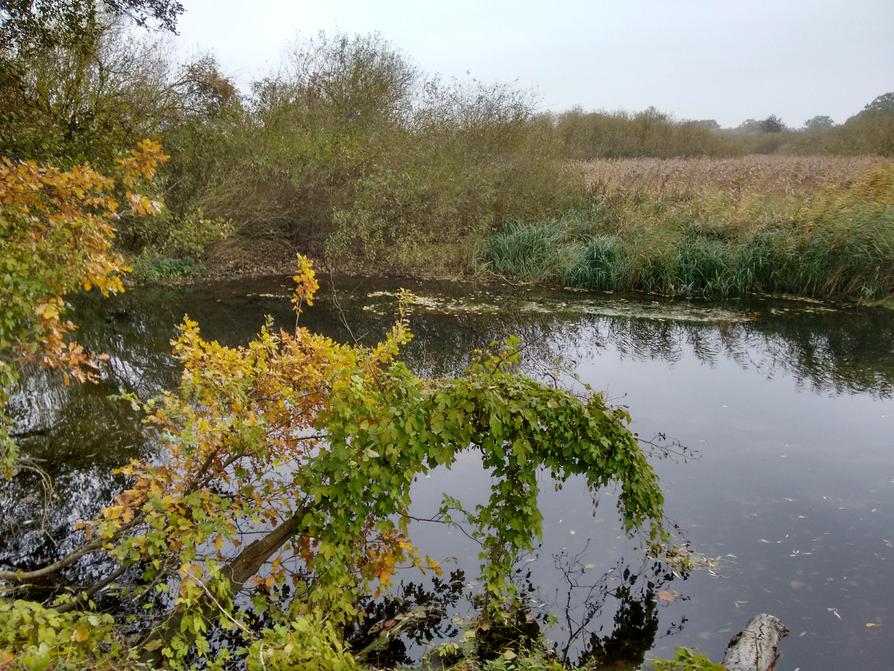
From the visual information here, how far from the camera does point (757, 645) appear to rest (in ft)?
12.8

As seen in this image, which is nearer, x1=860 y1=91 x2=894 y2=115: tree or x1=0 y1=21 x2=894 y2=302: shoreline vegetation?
x1=0 y1=21 x2=894 y2=302: shoreline vegetation

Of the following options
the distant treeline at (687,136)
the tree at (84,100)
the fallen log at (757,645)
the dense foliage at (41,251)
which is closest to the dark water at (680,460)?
the fallen log at (757,645)

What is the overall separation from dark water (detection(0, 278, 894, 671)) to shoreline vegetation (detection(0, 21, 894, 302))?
68.9 inches

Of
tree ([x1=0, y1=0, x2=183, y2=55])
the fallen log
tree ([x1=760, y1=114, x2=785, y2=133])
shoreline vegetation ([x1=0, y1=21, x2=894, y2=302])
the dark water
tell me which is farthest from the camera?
tree ([x1=760, y1=114, x2=785, y2=133])

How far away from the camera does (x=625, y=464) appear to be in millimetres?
4211

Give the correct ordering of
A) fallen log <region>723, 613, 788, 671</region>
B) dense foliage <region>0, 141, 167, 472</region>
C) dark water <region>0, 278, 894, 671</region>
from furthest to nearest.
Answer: dark water <region>0, 278, 894, 671</region>
dense foliage <region>0, 141, 167, 472</region>
fallen log <region>723, 613, 788, 671</region>

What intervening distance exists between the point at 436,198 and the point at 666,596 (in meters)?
13.3

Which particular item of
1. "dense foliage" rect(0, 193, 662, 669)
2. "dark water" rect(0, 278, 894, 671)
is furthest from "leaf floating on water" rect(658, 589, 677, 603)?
"dense foliage" rect(0, 193, 662, 669)

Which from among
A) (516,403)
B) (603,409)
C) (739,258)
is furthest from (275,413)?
(739,258)

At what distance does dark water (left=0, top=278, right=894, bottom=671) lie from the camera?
15.0 ft

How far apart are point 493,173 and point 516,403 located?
14678mm

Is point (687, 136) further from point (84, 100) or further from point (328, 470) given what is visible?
point (328, 470)

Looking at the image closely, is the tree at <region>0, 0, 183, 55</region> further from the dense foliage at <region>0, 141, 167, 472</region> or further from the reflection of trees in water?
the reflection of trees in water

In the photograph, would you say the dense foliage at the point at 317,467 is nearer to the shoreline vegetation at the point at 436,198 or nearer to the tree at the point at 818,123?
the shoreline vegetation at the point at 436,198
